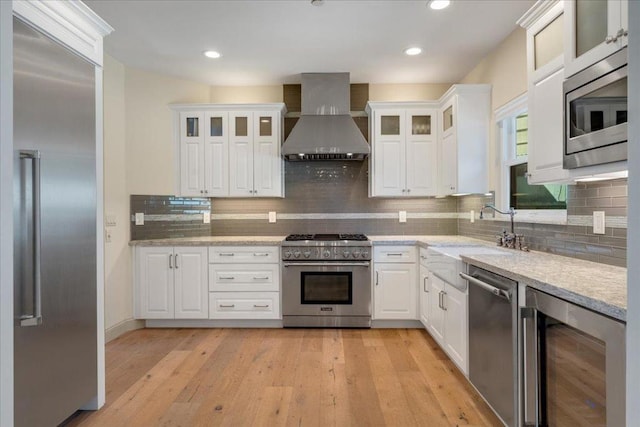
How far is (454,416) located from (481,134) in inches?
97.2

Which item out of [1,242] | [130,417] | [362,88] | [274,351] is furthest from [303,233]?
[1,242]

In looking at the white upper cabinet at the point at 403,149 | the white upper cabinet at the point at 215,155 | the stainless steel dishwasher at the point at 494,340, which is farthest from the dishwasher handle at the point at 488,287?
the white upper cabinet at the point at 215,155

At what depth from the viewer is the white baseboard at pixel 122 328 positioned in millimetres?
3298

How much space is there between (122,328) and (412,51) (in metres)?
4.00

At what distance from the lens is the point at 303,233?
165 inches

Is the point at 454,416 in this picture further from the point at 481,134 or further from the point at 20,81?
the point at 20,81

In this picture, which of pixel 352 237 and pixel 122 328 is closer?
pixel 122 328

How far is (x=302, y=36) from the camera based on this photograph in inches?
118

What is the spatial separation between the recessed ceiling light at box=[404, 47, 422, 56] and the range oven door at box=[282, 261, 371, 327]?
2116mm

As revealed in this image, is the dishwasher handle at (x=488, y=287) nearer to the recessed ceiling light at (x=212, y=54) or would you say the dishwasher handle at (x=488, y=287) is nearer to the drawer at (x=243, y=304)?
the drawer at (x=243, y=304)

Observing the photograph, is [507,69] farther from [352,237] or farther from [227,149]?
[227,149]

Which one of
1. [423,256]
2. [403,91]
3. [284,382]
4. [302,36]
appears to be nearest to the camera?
[284,382]

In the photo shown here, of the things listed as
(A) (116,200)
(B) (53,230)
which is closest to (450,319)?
(B) (53,230)

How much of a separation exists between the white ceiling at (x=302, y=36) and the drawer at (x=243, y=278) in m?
2.13
